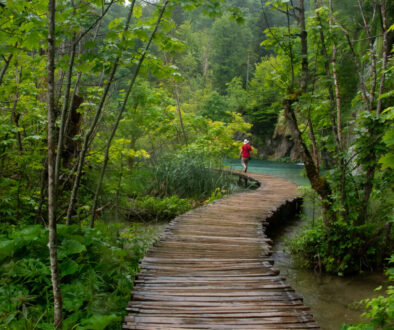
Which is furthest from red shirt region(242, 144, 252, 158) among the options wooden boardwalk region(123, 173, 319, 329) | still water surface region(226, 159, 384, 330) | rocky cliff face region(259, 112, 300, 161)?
rocky cliff face region(259, 112, 300, 161)

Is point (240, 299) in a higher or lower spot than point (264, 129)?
lower

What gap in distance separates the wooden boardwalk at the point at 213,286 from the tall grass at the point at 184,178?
10.9 ft

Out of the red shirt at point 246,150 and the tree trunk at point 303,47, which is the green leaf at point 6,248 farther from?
the red shirt at point 246,150

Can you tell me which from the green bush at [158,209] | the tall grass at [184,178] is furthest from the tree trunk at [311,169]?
the tall grass at [184,178]

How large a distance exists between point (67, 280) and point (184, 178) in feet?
19.0

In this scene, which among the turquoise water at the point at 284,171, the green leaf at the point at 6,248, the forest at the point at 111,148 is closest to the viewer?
the forest at the point at 111,148

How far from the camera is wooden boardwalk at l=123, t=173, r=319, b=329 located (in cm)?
248

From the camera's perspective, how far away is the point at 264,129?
3344 centimetres

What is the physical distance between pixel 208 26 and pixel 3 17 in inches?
2319

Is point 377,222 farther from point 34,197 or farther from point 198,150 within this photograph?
point 198,150

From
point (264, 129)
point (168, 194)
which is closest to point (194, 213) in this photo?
point (168, 194)

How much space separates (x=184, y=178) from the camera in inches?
339

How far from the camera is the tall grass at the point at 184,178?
8.57m

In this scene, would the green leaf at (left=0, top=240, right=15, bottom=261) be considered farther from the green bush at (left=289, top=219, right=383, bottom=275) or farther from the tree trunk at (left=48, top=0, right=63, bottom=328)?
the green bush at (left=289, top=219, right=383, bottom=275)
